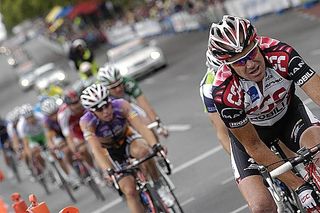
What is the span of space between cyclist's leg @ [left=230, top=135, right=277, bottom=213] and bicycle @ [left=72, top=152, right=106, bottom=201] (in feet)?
30.0

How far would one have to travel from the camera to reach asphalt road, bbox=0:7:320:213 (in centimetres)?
1327

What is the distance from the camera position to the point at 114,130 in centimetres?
1095

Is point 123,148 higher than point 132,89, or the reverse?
point 132,89

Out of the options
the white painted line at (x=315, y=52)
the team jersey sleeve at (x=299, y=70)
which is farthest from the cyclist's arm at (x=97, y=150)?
the white painted line at (x=315, y=52)

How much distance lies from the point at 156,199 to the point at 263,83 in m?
3.58

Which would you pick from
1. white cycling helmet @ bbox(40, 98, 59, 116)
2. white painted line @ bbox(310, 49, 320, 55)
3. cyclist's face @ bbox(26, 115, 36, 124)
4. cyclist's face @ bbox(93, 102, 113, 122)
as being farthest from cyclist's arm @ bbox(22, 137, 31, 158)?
cyclist's face @ bbox(93, 102, 113, 122)

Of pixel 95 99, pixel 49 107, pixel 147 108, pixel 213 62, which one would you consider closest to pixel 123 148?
pixel 95 99

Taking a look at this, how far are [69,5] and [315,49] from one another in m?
65.8

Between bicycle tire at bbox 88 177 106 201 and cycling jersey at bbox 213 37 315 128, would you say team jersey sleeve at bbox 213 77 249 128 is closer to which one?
cycling jersey at bbox 213 37 315 128

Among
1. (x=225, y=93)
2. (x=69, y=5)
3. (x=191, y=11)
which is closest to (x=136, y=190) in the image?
(x=225, y=93)

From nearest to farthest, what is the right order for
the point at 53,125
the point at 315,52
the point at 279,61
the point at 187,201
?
the point at 279,61, the point at 187,201, the point at 53,125, the point at 315,52

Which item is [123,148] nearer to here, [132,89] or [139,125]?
[139,125]

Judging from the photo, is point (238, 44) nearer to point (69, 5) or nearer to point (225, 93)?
point (225, 93)

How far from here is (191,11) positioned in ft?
145
